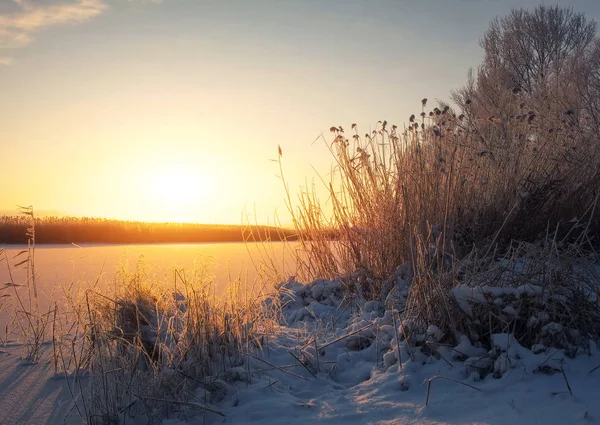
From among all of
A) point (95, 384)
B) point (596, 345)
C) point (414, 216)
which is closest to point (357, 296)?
point (414, 216)

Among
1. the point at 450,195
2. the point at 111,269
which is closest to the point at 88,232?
the point at 111,269

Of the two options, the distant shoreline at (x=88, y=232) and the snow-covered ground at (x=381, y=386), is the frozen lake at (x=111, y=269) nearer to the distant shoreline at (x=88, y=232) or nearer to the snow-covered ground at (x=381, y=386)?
the snow-covered ground at (x=381, y=386)

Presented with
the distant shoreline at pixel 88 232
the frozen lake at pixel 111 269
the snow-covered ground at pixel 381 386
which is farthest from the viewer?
the distant shoreline at pixel 88 232

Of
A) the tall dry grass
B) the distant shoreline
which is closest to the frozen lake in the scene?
the tall dry grass

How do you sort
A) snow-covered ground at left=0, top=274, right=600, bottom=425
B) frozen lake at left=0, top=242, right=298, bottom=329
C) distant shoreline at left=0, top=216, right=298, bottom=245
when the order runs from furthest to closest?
distant shoreline at left=0, top=216, right=298, bottom=245 → frozen lake at left=0, top=242, right=298, bottom=329 → snow-covered ground at left=0, top=274, right=600, bottom=425

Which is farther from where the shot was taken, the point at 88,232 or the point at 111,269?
the point at 88,232

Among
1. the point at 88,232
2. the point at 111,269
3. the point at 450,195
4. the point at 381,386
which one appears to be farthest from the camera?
the point at 88,232

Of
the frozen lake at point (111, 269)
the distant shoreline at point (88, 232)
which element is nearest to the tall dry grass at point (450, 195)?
the frozen lake at point (111, 269)

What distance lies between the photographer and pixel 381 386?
2236 mm

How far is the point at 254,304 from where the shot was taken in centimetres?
328

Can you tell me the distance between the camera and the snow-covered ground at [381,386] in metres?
1.91

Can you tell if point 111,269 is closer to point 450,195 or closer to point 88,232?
point 450,195

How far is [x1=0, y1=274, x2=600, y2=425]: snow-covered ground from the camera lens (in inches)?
75.4

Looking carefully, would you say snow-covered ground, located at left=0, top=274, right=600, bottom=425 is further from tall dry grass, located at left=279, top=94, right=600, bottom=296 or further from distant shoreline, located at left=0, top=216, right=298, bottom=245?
distant shoreline, located at left=0, top=216, right=298, bottom=245
